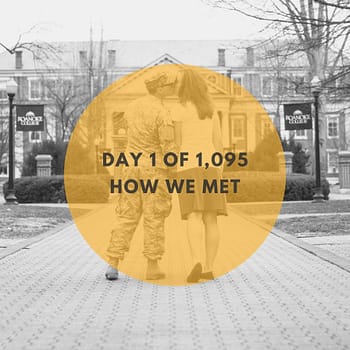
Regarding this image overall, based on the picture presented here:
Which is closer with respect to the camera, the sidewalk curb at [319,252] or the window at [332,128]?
the sidewalk curb at [319,252]

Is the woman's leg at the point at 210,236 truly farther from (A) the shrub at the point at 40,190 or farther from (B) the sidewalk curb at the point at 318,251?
(A) the shrub at the point at 40,190

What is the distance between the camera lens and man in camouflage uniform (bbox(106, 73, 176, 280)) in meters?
7.13

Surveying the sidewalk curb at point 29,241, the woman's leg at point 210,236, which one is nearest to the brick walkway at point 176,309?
the woman's leg at point 210,236

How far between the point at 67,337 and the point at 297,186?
25.7 m

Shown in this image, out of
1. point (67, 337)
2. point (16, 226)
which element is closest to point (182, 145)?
point (67, 337)

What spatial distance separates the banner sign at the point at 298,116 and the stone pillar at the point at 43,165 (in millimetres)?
12991

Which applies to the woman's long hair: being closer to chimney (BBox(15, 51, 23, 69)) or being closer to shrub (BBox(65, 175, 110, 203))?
shrub (BBox(65, 175, 110, 203))

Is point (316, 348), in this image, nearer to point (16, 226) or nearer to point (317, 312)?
point (317, 312)

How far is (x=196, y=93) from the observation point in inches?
265

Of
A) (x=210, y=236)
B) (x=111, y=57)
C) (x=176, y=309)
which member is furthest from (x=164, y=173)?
(x=111, y=57)

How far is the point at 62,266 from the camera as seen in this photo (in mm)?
8867

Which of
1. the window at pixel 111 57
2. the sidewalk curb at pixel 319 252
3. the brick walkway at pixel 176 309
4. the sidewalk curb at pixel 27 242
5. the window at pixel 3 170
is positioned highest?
the window at pixel 111 57

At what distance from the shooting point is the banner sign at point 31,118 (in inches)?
998

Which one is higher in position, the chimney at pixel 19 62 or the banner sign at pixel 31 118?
the chimney at pixel 19 62
